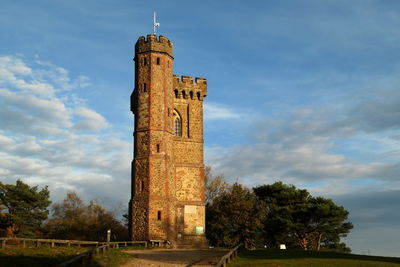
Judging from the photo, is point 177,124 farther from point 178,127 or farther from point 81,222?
point 81,222

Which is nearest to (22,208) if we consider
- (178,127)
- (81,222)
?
(81,222)

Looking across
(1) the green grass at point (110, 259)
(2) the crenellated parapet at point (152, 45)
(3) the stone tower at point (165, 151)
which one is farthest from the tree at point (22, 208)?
(1) the green grass at point (110, 259)

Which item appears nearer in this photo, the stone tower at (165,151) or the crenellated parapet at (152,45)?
the stone tower at (165,151)

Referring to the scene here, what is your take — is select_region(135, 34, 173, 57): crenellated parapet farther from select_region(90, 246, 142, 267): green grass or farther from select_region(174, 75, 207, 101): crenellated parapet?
select_region(90, 246, 142, 267): green grass

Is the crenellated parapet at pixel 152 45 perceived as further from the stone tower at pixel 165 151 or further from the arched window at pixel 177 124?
the arched window at pixel 177 124

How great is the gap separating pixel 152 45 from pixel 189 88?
5726 mm

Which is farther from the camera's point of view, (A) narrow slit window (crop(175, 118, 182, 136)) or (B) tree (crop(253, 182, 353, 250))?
(B) tree (crop(253, 182, 353, 250))

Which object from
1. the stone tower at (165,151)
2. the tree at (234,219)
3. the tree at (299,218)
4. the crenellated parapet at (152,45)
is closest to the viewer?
the stone tower at (165,151)

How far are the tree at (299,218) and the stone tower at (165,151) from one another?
33.8ft

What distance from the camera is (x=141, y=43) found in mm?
37156

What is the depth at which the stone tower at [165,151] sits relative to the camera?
33688mm

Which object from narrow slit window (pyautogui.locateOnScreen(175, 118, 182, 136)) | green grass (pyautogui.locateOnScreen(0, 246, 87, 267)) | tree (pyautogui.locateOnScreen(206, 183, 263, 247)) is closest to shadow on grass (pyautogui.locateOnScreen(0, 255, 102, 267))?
green grass (pyautogui.locateOnScreen(0, 246, 87, 267))

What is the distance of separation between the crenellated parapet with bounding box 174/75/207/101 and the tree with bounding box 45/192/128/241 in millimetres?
13976

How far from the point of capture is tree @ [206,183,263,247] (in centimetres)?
4103
